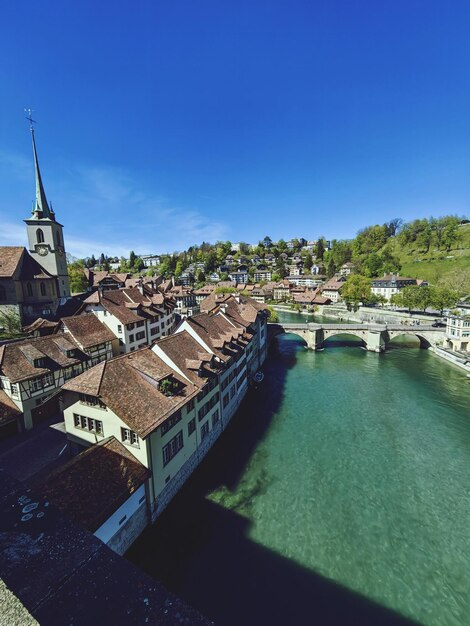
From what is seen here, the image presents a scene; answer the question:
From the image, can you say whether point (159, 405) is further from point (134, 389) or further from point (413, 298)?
point (413, 298)

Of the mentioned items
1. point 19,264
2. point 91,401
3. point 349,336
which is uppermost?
point 19,264

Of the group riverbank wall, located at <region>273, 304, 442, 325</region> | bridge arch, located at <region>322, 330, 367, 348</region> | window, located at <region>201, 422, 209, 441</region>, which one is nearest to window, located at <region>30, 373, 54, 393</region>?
window, located at <region>201, 422, 209, 441</region>

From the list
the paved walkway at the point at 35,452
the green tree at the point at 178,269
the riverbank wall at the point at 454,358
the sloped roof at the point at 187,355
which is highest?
the green tree at the point at 178,269

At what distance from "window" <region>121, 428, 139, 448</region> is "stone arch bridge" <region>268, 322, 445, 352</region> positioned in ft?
153

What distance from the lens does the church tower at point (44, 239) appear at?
50.0m

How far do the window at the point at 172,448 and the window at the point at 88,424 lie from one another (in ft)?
14.1

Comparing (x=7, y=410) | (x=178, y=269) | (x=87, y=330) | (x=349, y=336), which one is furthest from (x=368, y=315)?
(x=178, y=269)

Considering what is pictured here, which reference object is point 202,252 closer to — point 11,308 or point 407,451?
point 11,308

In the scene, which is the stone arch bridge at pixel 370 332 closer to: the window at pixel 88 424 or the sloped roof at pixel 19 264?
the sloped roof at pixel 19 264

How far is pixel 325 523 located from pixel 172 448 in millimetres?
11441

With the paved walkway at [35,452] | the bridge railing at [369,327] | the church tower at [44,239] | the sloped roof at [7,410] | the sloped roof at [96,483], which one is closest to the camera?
the sloped roof at [96,483]

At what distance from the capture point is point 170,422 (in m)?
19.5

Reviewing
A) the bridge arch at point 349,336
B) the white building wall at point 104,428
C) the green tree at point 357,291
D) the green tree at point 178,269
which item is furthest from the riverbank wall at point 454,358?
the green tree at point 178,269

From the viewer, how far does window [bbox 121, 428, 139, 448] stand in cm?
1728
